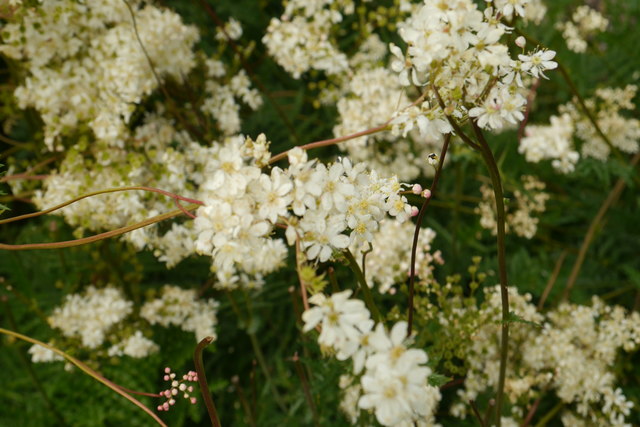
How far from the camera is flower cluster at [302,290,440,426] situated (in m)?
0.81

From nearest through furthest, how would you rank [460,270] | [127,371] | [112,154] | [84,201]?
[84,201]
[112,154]
[127,371]
[460,270]

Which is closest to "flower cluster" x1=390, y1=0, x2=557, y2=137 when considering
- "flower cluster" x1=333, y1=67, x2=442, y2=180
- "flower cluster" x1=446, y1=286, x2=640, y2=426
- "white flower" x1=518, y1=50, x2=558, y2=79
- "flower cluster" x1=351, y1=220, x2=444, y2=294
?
"white flower" x1=518, y1=50, x2=558, y2=79

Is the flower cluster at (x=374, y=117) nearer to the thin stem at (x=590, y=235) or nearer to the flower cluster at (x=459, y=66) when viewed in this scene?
the thin stem at (x=590, y=235)

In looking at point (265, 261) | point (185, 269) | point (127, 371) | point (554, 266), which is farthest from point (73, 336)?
point (554, 266)

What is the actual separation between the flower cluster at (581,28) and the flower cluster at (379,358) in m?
2.83

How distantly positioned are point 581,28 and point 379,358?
344cm

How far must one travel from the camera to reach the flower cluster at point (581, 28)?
320 cm

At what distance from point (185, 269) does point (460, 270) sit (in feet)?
4.09

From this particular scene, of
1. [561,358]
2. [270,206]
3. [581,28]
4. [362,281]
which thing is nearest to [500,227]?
[362,281]

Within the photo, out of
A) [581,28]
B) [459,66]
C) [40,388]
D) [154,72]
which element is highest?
[581,28]

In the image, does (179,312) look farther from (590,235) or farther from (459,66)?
(590,235)

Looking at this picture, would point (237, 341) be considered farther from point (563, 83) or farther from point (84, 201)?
point (563, 83)

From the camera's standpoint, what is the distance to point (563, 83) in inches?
116

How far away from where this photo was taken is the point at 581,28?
3570 millimetres
